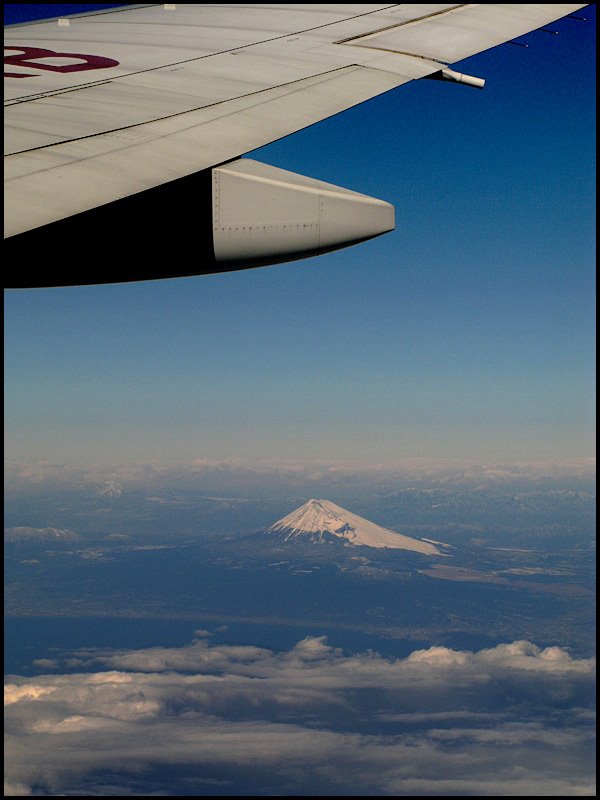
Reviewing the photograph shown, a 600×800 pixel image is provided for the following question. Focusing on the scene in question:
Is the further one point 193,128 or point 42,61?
point 42,61

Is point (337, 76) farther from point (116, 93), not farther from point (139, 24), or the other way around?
point (139, 24)

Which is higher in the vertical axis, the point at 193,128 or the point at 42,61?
the point at 42,61

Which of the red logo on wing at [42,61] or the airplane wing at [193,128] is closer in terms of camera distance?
the airplane wing at [193,128]

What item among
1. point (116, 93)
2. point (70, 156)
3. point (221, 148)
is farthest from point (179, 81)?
point (70, 156)

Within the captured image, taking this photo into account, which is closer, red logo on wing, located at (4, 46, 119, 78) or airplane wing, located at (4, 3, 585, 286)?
airplane wing, located at (4, 3, 585, 286)
